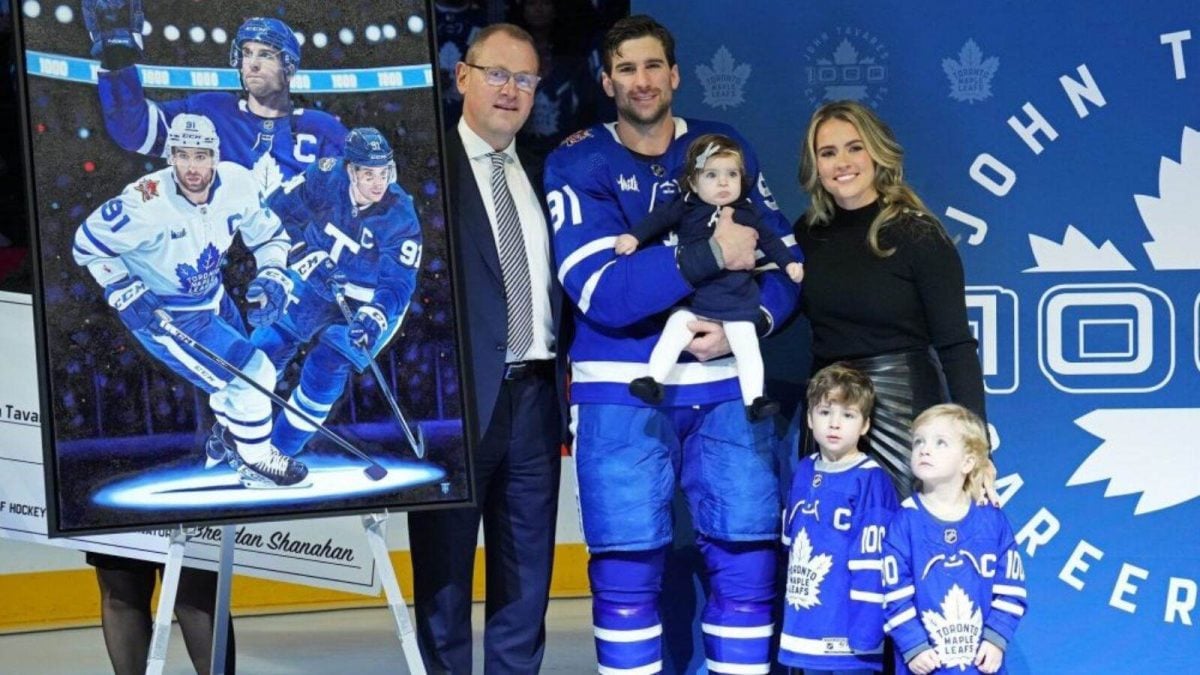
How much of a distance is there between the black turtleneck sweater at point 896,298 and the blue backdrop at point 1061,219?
43 cm

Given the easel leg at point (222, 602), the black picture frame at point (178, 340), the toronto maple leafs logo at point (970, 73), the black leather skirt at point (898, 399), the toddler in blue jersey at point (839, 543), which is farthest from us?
the toronto maple leafs logo at point (970, 73)

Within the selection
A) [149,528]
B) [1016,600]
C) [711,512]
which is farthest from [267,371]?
[1016,600]

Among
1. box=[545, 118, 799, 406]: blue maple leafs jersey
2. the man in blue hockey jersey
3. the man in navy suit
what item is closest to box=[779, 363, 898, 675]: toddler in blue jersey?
the man in blue hockey jersey

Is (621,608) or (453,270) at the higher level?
(453,270)

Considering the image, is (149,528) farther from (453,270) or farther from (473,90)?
(473,90)

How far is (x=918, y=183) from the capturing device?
402 cm

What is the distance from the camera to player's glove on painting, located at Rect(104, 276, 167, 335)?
290 cm

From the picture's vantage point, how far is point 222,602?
321 cm

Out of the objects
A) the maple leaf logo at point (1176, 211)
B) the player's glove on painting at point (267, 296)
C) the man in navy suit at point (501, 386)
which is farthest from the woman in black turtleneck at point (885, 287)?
the player's glove on painting at point (267, 296)

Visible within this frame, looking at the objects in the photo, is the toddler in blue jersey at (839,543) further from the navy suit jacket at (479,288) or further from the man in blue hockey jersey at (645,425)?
the navy suit jacket at (479,288)

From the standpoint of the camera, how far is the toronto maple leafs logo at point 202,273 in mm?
2943

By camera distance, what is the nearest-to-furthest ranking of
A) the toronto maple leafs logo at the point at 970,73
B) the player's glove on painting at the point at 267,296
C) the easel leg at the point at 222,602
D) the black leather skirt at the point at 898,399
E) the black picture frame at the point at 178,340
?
the black picture frame at the point at 178,340
the player's glove on painting at the point at 267,296
the easel leg at the point at 222,602
the black leather skirt at the point at 898,399
the toronto maple leafs logo at the point at 970,73

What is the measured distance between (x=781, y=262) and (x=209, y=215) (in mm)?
1256

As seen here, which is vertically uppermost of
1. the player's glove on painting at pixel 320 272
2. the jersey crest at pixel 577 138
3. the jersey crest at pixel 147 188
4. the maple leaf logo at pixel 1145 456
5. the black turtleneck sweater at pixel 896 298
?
the jersey crest at pixel 577 138
